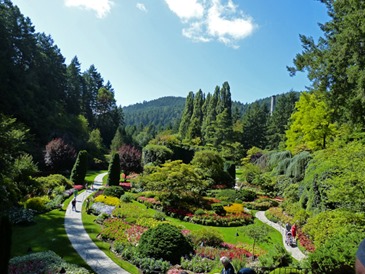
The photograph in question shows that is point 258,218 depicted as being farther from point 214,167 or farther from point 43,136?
point 43,136

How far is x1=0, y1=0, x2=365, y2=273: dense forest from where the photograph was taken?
1335 cm

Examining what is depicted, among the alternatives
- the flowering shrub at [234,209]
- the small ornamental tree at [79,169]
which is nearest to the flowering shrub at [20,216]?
the small ornamental tree at [79,169]

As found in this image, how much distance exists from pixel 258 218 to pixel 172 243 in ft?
41.6

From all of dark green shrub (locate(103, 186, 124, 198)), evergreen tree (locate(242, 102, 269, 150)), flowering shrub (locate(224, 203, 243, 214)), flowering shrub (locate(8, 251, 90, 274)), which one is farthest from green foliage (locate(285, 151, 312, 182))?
evergreen tree (locate(242, 102, 269, 150))

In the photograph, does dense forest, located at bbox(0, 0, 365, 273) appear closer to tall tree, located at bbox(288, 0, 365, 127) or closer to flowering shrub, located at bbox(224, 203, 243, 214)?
tall tree, located at bbox(288, 0, 365, 127)

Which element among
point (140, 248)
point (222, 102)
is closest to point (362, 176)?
point (140, 248)

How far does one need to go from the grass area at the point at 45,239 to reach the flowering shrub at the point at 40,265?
47.8 inches

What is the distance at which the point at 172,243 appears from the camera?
1312cm

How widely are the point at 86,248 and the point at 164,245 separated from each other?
13.8ft

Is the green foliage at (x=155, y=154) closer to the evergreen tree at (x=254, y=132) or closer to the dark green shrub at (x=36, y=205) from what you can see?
the dark green shrub at (x=36, y=205)

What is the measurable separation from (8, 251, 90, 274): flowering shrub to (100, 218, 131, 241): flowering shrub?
14.4ft

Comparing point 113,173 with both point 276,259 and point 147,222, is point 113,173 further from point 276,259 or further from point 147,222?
point 276,259

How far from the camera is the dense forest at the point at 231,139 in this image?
526 inches

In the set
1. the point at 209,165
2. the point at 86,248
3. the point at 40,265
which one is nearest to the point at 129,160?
the point at 209,165
